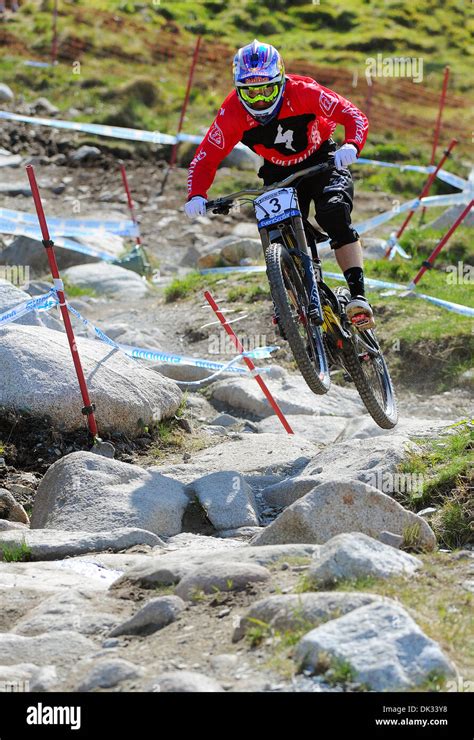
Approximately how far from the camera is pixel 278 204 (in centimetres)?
769

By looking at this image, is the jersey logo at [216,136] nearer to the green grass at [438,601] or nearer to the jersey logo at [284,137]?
the jersey logo at [284,137]

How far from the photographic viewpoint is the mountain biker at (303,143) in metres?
7.88

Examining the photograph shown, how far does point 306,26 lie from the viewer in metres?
34.0

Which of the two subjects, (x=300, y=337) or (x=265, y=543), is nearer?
(x=265, y=543)

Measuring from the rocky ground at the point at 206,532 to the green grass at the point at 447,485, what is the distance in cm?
14

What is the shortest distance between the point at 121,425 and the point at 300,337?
2164 mm

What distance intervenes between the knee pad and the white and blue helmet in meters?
0.72

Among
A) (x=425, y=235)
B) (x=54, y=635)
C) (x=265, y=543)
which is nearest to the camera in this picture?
(x=54, y=635)

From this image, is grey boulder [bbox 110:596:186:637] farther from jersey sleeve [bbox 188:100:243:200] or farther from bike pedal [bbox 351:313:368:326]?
jersey sleeve [bbox 188:100:243:200]

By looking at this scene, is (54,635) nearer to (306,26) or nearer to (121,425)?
(121,425)

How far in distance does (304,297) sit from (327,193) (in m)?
0.81

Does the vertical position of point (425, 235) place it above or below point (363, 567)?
below
